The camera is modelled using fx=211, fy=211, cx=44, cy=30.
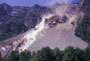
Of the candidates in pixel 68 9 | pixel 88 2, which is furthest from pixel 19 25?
pixel 88 2

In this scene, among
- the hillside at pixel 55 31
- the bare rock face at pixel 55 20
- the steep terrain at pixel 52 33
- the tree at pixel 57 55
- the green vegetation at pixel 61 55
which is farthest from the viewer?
the bare rock face at pixel 55 20

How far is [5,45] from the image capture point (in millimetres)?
80875

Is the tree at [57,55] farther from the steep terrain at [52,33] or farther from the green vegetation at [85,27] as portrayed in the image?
the green vegetation at [85,27]

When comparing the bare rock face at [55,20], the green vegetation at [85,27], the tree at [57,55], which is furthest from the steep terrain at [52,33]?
the tree at [57,55]

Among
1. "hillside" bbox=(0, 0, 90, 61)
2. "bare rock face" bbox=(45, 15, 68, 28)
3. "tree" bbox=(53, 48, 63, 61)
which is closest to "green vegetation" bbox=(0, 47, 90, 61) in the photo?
"tree" bbox=(53, 48, 63, 61)

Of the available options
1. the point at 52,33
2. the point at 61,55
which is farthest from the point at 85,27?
the point at 61,55

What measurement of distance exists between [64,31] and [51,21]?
1193 centimetres

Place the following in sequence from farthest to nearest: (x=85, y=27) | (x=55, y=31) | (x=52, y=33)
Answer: (x=85, y=27), (x=55, y=31), (x=52, y=33)

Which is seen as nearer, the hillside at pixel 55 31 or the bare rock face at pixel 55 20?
the hillside at pixel 55 31

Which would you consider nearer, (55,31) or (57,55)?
(57,55)

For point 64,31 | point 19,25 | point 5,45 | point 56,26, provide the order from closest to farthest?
point 5,45, point 64,31, point 56,26, point 19,25

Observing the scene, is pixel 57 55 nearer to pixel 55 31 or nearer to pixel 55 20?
pixel 55 31

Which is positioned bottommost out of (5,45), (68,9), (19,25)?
(5,45)

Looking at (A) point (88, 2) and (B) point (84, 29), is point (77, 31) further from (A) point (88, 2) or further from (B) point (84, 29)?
(A) point (88, 2)
